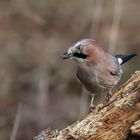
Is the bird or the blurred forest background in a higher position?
the blurred forest background

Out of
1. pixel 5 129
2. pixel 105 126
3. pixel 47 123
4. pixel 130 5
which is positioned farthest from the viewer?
pixel 130 5

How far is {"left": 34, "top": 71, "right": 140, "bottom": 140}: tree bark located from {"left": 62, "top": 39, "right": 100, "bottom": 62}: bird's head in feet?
2.26

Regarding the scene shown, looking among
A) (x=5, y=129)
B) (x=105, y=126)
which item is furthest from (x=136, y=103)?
(x=5, y=129)

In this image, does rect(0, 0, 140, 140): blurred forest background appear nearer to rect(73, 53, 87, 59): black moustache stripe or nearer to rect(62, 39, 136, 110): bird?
rect(62, 39, 136, 110): bird

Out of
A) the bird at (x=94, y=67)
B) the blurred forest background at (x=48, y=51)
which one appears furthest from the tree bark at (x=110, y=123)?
the blurred forest background at (x=48, y=51)

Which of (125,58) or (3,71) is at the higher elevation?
(3,71)

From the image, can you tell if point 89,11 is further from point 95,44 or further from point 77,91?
point 95,44

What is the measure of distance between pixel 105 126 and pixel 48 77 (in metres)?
5.42

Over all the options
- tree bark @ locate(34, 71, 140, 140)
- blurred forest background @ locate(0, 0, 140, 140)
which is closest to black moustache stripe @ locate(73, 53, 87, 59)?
tree bark @ locate(34, 71, 140, 140)

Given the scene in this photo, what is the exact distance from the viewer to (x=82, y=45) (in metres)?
6.26

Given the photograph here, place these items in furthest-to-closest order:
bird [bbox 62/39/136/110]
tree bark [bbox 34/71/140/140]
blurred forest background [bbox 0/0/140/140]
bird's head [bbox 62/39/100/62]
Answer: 1. blurred forest background [bbox 0/0/140/140]
2. bird [bbox 62/39/136/110]
3. bird's head [bbox 62/39/100/62]
4. tree bark [bbox 34/71/140/140]

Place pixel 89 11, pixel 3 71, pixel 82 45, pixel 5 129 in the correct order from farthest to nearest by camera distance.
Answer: pixel 89 11, pixel 3 71, pixel 5 129, pixel 82 45

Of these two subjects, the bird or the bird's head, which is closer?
the bird's head

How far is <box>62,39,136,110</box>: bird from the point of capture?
629 centimetres
